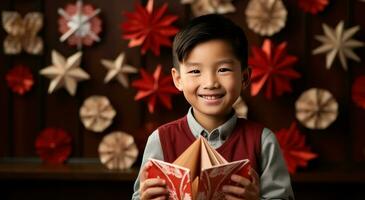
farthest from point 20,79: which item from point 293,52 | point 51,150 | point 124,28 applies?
point 293,52

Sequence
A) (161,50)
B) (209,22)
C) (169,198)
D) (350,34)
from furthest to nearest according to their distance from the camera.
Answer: (161,50) → (350,34) → (209,22) → (169,198)

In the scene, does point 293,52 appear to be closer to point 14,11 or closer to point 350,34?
point 350,34

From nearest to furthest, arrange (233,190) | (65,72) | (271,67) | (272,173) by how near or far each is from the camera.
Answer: (233,190) < (272,173) < (271,67) < (65,72)

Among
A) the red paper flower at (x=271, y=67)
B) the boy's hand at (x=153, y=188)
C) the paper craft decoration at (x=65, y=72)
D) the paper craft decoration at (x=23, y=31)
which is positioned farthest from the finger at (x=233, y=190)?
the paper craft decoration at (x=23, y=31)

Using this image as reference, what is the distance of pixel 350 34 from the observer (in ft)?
7.50

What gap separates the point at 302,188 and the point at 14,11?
5.44ft

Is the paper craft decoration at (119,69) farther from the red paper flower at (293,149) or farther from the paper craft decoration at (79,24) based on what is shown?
the red paper flower at (293,149)

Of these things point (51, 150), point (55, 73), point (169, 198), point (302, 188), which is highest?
point (55, 73)

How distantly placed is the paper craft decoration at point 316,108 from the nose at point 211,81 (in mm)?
1450

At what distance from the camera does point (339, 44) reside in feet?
7.50

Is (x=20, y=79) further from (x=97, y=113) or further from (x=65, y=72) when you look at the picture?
(x=97, y=113)

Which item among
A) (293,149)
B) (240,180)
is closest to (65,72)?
(293,149)

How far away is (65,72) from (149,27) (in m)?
0.46

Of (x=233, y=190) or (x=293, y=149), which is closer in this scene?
(x=233, y=190)
